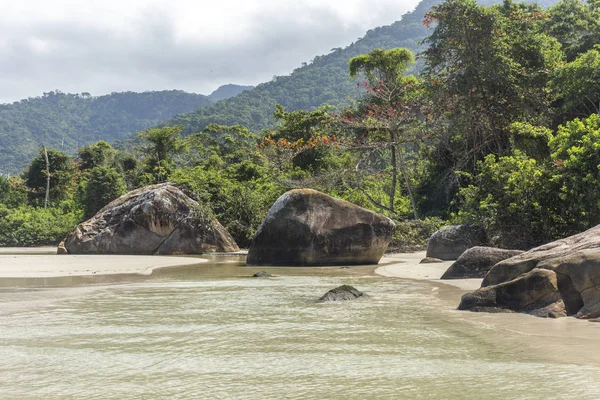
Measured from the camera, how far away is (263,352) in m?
4.18

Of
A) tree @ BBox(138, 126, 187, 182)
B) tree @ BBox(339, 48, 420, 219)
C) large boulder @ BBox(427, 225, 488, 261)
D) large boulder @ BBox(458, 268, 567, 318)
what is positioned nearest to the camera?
large boulder @ BBox(458, 268, 567, 318)

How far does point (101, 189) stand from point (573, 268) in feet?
88.9

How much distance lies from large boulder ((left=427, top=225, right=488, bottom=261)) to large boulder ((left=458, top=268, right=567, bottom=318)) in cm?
634

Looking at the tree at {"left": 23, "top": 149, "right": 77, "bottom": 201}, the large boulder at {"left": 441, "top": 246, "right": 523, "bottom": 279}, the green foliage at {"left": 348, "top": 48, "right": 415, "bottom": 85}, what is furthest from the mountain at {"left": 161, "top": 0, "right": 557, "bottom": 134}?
the large boulder at {"left": 441, "top": 246, "right": 523, "bottom": 279}

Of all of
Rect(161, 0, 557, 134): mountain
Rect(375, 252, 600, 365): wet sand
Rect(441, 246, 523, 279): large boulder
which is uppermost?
Rect(161, 0, 557, 134): mountain

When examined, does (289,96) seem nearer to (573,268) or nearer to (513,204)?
(513,204)

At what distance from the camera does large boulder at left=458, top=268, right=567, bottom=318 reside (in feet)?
18.3

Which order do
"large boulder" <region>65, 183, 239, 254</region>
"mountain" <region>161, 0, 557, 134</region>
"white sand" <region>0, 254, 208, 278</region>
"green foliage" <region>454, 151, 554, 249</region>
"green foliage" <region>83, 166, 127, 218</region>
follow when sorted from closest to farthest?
"green foliage" <region>454, 151, 554, 249</region>, "white sand" <region>0, 254, 208, 278</region>, "large boulder" <region>65, 183, 239, 254</region>, "green foliage" <region>83, 166, 127, 218</region>, "mountain" <region>161, 0, 557, 134</region>

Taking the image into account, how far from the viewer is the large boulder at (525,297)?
220 inches

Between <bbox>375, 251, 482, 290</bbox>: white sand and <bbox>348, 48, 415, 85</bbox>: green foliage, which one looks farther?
<bbox>348, 48, 415, 85</bbox>: green foliage

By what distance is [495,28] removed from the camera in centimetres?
1773

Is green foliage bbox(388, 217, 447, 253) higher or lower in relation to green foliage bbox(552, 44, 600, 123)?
lower

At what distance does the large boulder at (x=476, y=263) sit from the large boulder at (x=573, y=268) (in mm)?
2300

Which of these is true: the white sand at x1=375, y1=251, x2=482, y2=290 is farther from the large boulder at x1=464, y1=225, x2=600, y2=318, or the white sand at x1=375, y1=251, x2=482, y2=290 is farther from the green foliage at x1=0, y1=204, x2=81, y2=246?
Result: the green foliage at x1=0, y1=204, x2=81, y2=246
